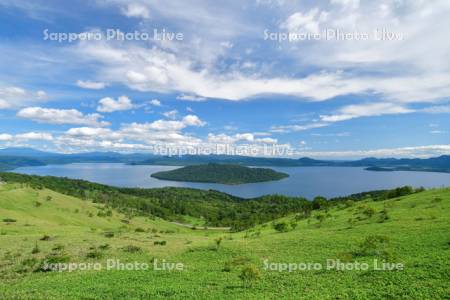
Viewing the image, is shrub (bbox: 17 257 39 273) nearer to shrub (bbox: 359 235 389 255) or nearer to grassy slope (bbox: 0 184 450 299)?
grassy slope (bbox: 0 184 450 299)

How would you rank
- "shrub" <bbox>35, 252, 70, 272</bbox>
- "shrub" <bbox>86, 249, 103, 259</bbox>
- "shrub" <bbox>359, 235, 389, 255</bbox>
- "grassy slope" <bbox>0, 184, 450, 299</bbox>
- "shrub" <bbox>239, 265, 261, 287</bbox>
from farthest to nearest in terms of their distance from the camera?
"shrub" <bbox>86, 249, 103, 259</bbox> < "shrub" <bbox>35, 252, 70, 272</bbox> < "shrub" <bbox>359, 235, 389, 255</bbox> < "shrub" <bbox>239, 265, 261, 287</bbox> < "grassy slope" <bbox>0, 184, 450, 299</bbox>

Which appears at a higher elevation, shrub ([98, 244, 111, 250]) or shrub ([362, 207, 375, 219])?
shrub ([362, 207, 375, 219])

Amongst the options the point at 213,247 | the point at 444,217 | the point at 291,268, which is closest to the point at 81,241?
the point at 213,247

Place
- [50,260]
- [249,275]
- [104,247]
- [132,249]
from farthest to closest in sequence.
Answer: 1. [104,247]
2. [132,249]
3. [50,260]
4. [249,275]

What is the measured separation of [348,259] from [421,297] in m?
6.83

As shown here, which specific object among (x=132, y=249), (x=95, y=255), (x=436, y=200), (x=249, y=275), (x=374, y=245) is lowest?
(x=132, y=249)

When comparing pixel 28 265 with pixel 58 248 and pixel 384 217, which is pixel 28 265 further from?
pixel 384 217

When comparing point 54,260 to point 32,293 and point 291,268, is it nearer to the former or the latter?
point 32,293

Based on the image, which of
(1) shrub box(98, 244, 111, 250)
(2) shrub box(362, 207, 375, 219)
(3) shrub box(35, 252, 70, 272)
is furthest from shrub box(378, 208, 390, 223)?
(3) shrub box(35, 252, 70, 272)

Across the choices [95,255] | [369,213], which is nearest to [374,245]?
[369,213]

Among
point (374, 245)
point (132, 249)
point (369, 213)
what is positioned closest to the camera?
point (374, 245)

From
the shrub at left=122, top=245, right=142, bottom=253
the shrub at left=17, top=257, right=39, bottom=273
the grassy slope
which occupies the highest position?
the grassy slope

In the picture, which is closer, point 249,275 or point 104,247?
point 249,275

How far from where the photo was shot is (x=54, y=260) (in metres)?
23.8
